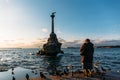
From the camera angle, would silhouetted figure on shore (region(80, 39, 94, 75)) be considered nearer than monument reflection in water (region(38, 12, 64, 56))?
Yes

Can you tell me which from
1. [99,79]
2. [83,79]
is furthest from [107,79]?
[83,79]

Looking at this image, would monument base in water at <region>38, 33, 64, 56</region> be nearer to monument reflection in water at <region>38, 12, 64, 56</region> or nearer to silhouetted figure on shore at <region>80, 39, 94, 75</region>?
monument reflection in water at <region>38, 12, 64, 56</region>

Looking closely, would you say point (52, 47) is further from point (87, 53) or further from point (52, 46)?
point (87, 53)

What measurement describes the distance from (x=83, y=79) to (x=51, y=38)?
83.3 m

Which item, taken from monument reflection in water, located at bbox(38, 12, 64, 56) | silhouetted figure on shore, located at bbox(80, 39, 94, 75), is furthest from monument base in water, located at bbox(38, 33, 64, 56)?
silhouetted figure on shore, located at bbox(80, 39, 94, 75)

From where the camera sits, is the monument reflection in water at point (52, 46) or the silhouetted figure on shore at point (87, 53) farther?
the monument reflection in water at point (52, 46)

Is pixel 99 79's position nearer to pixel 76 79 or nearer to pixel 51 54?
pixel 76 79

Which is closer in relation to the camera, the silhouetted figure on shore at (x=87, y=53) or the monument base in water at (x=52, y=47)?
the silhouetted figure on shore at (x=87, y=53)

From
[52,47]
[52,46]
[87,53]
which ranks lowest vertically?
[87,53]

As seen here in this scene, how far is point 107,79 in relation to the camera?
18109 mm

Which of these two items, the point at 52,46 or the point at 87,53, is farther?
the point at 52,46

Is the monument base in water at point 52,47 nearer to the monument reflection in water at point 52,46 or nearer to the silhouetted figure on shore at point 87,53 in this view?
the monument reflection in water at point 52,46

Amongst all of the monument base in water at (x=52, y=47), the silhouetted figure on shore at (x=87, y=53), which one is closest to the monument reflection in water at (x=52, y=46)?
the monument base in water at (x=52, y=47)

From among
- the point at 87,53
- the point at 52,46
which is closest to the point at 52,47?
the point at 52,46
